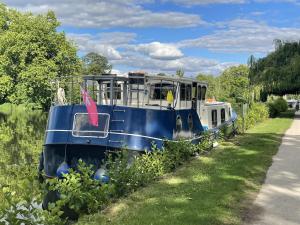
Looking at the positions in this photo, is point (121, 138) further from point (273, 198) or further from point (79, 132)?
point (273, 198)

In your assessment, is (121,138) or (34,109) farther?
(34,109)

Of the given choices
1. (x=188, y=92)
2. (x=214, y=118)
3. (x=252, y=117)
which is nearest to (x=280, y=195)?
(x=188, y=92)

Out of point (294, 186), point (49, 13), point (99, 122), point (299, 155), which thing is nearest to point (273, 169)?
point (294, 186)

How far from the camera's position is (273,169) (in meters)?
12.3

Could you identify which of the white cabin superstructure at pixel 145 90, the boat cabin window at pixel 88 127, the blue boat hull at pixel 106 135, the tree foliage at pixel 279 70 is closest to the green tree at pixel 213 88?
the tree foliage at pixel 279 70

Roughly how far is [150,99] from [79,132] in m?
3.71

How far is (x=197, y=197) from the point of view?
878 centimetres

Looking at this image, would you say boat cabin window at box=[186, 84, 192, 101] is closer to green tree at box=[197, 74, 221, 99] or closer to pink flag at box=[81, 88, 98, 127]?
pink flag at box=[81, 88, 98, 127]

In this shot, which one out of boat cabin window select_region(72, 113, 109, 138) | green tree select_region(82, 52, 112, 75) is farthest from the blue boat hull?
green tree select_region(82, 52, 112, 75)

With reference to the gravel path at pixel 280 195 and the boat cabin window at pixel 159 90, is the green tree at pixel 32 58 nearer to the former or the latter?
the boat cabin window at pixel 159 90

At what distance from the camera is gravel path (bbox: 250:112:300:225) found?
752cm

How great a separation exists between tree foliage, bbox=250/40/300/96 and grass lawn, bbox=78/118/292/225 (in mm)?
28857

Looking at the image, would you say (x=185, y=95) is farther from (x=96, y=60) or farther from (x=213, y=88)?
(x=96, y=60)

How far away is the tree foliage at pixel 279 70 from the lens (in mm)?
40562
